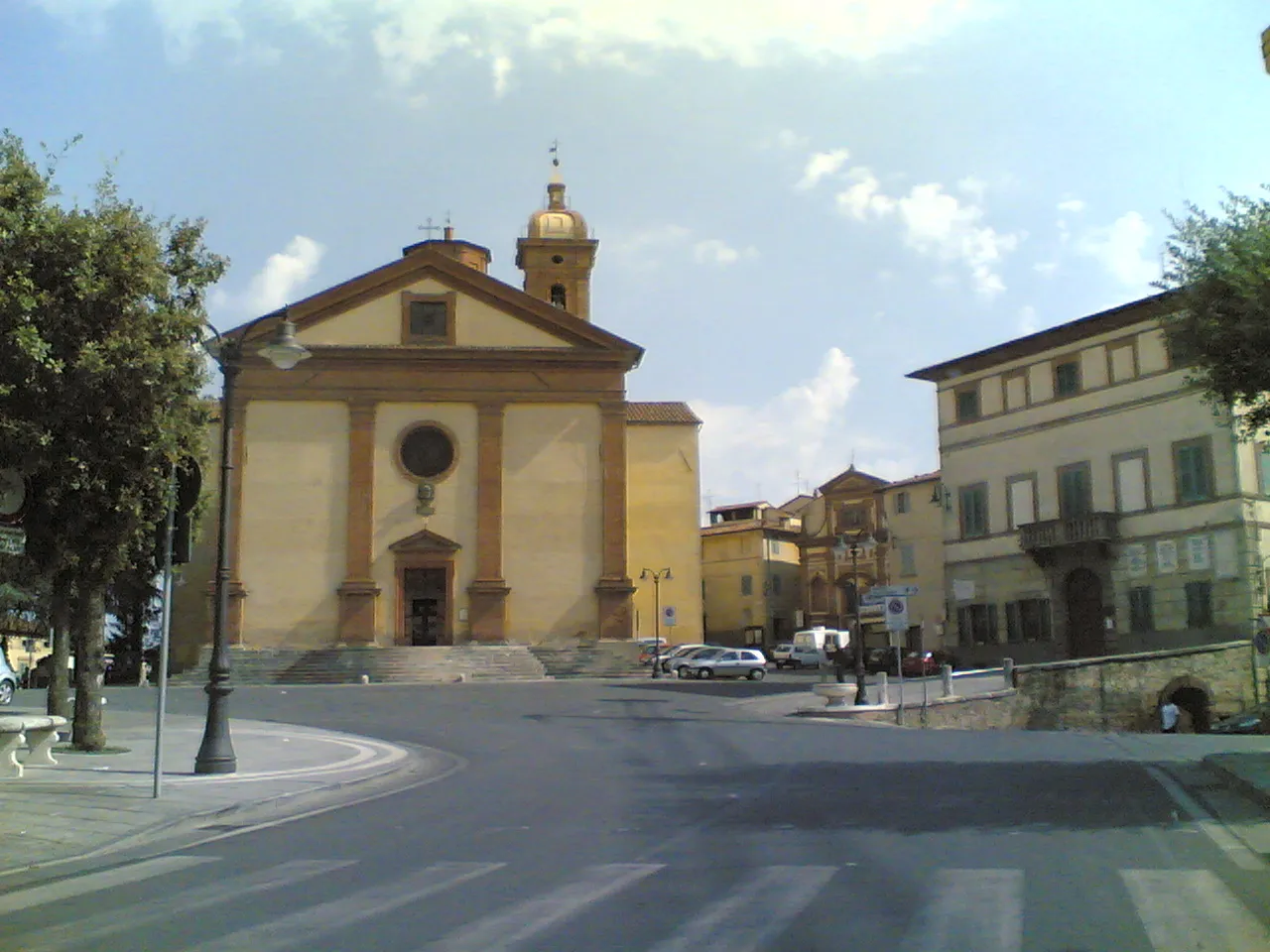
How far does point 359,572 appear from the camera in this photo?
43781mm

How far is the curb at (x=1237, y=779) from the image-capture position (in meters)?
10.8

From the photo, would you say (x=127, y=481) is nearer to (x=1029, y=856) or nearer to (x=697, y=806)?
(x=697, y=806)

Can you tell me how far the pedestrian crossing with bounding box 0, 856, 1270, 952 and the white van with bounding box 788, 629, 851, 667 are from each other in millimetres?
52995

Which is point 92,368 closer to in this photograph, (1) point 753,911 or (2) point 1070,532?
(1) point 753,911

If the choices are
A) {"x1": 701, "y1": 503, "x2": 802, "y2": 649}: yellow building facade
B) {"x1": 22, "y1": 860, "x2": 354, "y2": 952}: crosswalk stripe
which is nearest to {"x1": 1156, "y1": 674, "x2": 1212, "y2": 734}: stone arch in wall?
{"x1": 22, "y1": 860, "x2": 354, "y2": 952}: crosswalk stripe

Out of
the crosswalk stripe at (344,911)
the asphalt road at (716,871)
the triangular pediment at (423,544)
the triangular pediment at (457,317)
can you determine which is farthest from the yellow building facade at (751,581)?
the crosswalk stripe at (344,911)

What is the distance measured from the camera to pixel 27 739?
14.6 m

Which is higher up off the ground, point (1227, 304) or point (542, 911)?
point (1227, 304)

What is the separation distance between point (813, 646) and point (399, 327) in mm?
27444

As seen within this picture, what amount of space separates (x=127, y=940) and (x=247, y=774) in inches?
322

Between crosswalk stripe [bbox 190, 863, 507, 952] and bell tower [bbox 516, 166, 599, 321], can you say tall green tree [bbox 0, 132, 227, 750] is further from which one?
bell tower [bbox 516, 166, 599, 321]

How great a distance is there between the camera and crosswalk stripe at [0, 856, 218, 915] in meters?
7.32

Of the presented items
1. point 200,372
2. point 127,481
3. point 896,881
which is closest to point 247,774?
point 127,481

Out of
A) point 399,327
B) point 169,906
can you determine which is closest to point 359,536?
point 399,327
